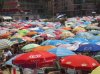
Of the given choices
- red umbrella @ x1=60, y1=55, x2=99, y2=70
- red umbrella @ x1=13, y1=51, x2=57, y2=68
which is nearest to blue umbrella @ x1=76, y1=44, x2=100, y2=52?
red umbrella @ x1=13, y1=51, x2=57, y2=68

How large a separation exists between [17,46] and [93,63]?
39.6 feet

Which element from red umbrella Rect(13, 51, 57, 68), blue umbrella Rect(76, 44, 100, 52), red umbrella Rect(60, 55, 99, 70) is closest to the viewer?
red umbrella Rect(60, 55, 99, 70)

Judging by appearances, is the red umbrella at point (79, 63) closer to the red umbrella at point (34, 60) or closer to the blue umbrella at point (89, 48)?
the red umbrella at point (34, 60)

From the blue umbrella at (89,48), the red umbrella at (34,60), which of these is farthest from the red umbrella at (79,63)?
the blue umbrella at (89,48)

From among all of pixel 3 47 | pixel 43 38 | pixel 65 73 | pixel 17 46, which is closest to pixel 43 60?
pixel 65 73

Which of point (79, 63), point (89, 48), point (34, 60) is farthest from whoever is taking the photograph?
point (89, 48)

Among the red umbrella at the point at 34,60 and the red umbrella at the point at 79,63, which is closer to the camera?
the red umbrella at the point at 79,63

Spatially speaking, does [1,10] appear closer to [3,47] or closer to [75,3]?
[75,3]

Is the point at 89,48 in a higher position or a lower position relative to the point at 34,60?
lower

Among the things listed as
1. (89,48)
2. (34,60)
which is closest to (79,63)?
(34,60)

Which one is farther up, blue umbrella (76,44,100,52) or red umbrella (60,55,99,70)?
red umbrella (60,55,99,70)

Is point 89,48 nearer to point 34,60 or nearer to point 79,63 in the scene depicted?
point 34,60

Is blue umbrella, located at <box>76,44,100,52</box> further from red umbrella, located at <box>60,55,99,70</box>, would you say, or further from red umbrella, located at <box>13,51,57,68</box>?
red umbrella, located at <box>60,55,99,70</box>

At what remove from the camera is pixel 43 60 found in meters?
10.5
